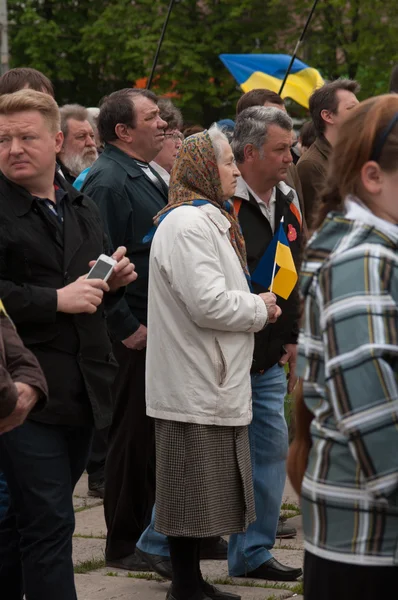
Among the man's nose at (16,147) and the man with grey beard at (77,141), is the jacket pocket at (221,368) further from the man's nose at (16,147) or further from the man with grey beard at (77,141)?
the man with grey beard at (77,141)

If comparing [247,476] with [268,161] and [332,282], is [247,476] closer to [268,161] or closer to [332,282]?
[268,161]

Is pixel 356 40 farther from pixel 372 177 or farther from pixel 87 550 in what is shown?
pixel 372 177

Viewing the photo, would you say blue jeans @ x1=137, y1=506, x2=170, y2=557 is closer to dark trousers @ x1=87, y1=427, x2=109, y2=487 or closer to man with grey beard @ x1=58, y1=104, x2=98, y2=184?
dark trousers @ x1=87, y1=427, x2=109, y2=487

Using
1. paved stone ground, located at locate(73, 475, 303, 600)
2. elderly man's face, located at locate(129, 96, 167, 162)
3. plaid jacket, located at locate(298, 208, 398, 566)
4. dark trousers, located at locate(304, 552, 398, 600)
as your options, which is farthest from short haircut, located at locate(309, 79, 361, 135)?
dark trousers, located at locate(304, 552, 398, 600)

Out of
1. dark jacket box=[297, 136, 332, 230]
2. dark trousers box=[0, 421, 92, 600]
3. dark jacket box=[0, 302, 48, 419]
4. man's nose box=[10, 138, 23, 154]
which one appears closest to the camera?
dark jacket box=[0, 302, 48, 419]

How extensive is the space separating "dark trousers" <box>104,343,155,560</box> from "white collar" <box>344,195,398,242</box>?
323cm

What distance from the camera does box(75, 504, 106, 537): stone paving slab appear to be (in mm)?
6340

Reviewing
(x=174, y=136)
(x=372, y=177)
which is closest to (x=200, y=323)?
(x=372, y=177)

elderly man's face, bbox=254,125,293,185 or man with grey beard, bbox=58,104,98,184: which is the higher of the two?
elderly man's face, bbox=254,125,293,185

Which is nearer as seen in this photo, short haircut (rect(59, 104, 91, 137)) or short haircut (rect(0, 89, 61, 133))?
short haircut (rect(0, 89, 61, 133))

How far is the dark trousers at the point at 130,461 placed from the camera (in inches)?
227

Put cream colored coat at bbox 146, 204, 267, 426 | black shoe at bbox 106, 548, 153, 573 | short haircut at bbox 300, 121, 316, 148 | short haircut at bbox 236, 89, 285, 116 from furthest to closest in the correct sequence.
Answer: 1. short haircut at bbox 300, 121, 316, 148
2. short haircut at bbox 236, 89, 285, 116
3. black shoe at bbox 106, 548, 153, 573
4. cream colored coat at bbox 146, 204, 267, 426

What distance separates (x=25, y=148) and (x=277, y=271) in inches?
62.6

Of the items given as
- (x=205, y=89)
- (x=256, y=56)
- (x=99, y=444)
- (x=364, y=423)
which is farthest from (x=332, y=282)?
(x=205, y=89)
